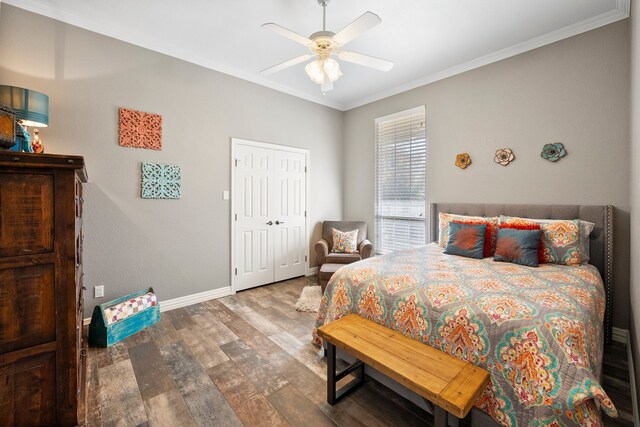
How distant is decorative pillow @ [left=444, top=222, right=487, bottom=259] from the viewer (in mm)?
2703

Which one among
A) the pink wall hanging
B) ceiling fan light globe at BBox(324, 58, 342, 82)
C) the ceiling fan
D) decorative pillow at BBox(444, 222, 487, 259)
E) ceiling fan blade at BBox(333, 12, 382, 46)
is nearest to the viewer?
ceiling fan blade at BBox(333, 12, 382, 46)

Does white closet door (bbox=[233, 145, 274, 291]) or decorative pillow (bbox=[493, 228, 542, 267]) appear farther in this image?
white closet door (bbox=[233, 145, 274, 291])

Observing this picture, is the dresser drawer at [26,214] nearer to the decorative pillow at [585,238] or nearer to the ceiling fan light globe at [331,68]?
the ceiling fan light globe at [331,68]

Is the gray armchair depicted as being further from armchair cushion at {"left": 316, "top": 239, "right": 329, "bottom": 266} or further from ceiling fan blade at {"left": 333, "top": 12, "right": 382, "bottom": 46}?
ceiling fan blade at {"left": 333, "top": 12, "right": 382, "bottom": 46}

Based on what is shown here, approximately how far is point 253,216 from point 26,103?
7.96 feet

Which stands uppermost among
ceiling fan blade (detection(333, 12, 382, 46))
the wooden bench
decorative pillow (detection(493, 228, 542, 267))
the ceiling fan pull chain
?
the ceiling fan pull chain

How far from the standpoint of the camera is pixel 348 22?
105 inches

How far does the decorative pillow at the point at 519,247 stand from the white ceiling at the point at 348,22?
6.72 ft

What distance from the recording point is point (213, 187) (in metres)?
3.52

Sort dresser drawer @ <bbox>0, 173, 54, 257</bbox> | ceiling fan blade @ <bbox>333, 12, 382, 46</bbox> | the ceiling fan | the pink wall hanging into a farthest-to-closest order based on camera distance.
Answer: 1. the pink wall hanging
2. the ceiling fan
3. ceiling fan blade @ <bbox>333, 12, 382, 46</bbox>
4. dresser drawer @ <bbox>0, 173, 54, 257</bbox>

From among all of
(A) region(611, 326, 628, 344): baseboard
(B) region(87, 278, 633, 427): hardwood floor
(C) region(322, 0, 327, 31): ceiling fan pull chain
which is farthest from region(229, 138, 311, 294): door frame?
(A) region(611, 326, 628, 344): baseboard

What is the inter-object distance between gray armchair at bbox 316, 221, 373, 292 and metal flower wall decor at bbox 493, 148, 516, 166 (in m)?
1.94

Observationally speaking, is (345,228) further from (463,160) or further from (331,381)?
(331,381)

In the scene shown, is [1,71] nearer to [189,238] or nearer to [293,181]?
[189,238]
